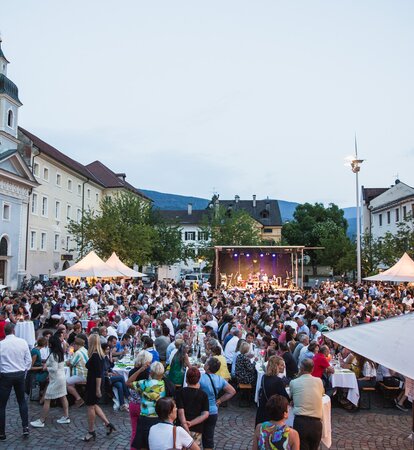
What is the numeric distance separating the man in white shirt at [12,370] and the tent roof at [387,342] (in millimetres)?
5027

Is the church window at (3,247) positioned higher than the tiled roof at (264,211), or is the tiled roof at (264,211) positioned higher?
the tiled roof at (264,211)

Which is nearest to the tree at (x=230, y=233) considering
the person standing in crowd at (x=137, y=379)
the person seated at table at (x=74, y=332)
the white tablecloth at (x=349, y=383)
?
the person seated at table at (x=74, y=332)

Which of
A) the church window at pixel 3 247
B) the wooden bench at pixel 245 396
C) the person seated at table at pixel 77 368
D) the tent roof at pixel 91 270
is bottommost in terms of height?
the wooden bench at pixel 245 396

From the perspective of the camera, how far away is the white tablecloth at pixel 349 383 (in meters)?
9.09

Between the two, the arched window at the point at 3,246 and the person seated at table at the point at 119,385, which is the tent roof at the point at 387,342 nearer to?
the person seated at table at the point at 119,385

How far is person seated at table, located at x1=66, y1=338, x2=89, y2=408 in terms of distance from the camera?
8680 mm

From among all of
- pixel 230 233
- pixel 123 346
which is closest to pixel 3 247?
pixel 230 233

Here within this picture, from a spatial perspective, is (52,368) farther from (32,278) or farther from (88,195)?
(88,195)

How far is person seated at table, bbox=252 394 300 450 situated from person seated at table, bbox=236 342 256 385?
5.03 metres

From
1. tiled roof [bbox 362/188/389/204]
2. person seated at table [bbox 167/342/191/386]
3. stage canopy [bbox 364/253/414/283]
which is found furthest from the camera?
tiled roof [bbox 362/188/389/204]

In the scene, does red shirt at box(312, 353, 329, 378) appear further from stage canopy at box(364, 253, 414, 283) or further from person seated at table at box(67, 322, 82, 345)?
stage canopy at box(364, 253, 414, 283)

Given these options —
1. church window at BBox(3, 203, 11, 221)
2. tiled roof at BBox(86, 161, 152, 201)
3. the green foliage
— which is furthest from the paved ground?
tiled roof at BBox(86, 161, 152, 201)

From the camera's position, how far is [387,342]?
4.18 meters

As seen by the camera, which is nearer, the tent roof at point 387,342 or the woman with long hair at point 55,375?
the tent roof at point 387,342
